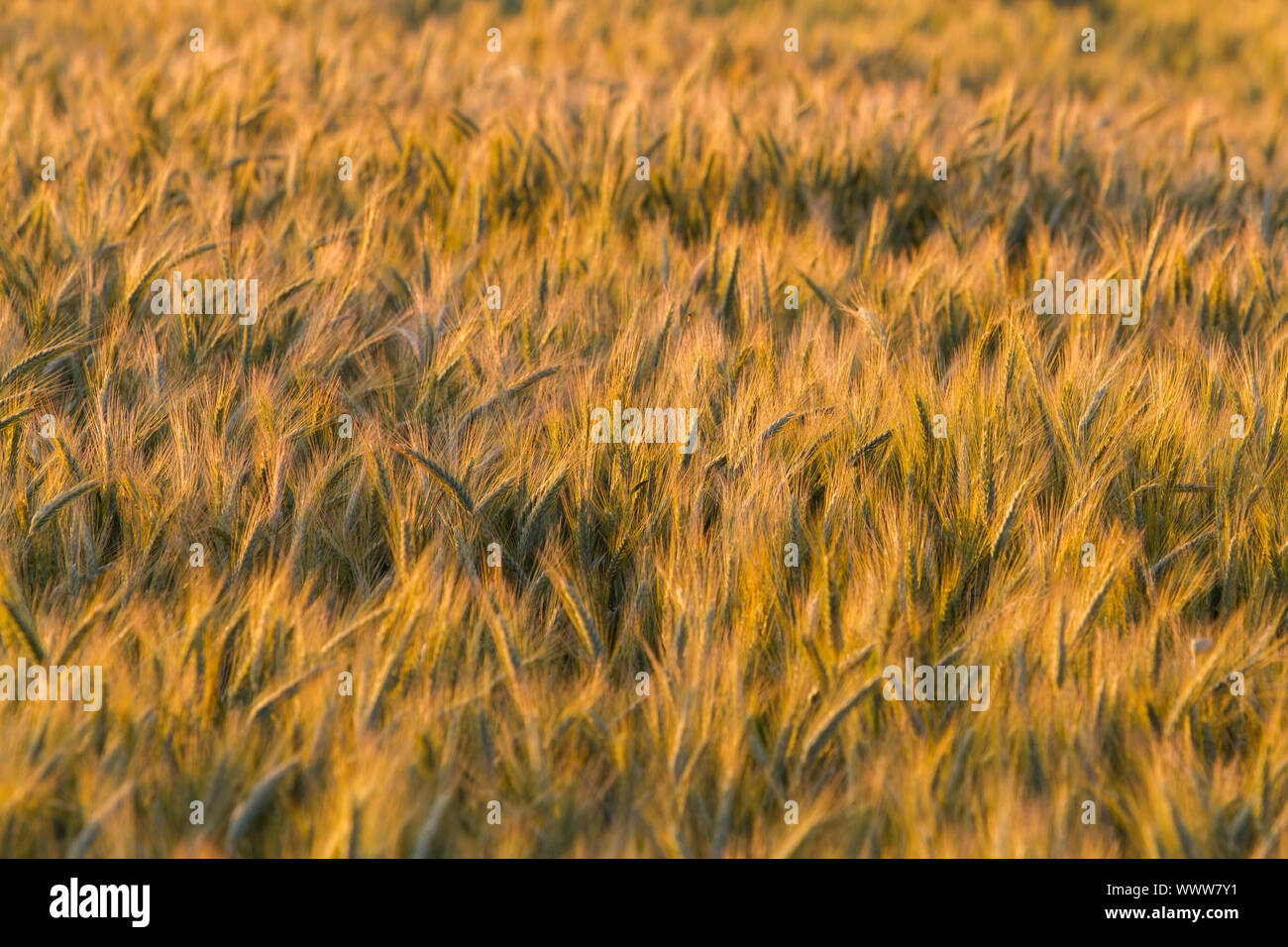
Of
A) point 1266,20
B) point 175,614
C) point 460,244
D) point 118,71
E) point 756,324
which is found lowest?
point 175,614

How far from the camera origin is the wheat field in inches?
53.7

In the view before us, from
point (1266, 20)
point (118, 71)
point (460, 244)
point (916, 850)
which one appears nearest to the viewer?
point (916, 850)

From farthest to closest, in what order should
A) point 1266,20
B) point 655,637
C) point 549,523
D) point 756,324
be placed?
point 1266,20 < point 756,324 < point 549,523 < point 655,637

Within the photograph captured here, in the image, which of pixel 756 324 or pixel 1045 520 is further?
pixel 756 324

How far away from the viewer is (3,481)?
5.84 feet

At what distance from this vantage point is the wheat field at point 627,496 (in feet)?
4.47

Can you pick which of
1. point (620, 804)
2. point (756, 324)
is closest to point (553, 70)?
point (756, 324)

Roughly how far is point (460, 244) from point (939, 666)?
6.75 ft

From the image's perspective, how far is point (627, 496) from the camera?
1.86 meters

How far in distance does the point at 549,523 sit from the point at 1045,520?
856 mm

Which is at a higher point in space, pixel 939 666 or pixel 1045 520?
pixel 1045 520
